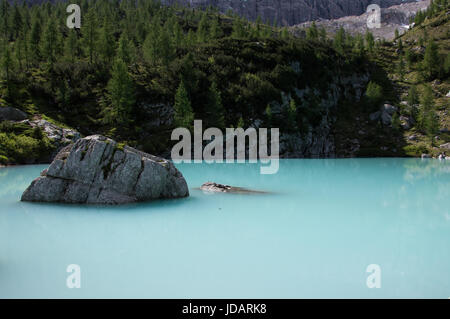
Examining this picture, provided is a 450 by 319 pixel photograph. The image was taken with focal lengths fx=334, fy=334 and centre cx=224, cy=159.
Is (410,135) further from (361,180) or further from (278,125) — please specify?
(361,180)

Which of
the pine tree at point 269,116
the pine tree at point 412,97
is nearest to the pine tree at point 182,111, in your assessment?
the pine tree at point 269,116

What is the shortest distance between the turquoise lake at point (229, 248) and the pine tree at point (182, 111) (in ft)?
145

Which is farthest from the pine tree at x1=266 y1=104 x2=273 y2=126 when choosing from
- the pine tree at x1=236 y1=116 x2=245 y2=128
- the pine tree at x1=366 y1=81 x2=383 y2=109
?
the pine tree at x1=366 y1=81 x2=383 y2=109

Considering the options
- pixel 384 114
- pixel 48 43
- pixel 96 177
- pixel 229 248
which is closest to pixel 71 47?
pixel 48 43

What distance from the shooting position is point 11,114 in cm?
5609

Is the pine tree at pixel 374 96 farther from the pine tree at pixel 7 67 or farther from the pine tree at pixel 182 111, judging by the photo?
the pine tree at pixel 7 67

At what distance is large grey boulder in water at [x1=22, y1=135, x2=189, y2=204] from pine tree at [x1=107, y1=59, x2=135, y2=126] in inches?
1726

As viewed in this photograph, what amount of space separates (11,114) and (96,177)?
43545 millimetres

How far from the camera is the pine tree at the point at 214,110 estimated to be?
71.7 meters

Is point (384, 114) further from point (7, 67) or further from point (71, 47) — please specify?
point (7, 67)

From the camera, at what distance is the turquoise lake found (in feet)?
33.0

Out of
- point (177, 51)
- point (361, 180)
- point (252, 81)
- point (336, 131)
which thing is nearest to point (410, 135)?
point (336, 131)

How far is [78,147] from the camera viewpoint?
23.6 metres
